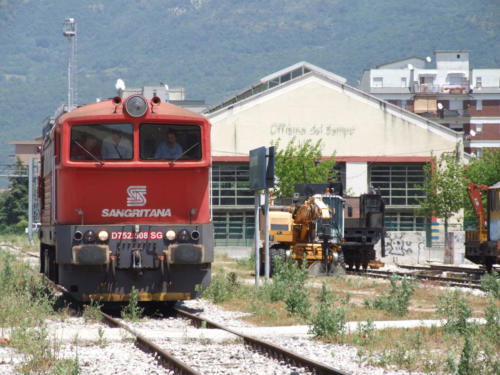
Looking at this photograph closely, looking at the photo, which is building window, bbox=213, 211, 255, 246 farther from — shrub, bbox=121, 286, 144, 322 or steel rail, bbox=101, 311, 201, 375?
steel rail, bbox=101, 311, 201, 375

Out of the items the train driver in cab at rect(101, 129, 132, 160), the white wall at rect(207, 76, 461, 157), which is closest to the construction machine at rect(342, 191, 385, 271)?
the train driver in cab at rect(101, 129, 132, 160)

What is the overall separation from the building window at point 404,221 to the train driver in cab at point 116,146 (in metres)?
46.2

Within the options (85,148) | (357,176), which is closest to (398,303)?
(85,148)

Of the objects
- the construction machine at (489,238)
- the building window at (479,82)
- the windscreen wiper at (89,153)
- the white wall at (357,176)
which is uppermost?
the building window at (479,82)

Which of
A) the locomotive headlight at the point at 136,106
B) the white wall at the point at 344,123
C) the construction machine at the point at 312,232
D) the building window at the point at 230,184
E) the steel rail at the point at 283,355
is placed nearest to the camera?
the steel rail at the point at 283,355

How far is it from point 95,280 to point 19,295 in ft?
8.07

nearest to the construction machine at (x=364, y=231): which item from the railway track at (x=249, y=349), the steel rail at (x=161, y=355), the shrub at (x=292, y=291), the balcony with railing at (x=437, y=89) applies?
the shrub at (x=292, y=291)

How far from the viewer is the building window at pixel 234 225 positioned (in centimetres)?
5834

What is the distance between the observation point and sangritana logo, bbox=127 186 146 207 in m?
14.9

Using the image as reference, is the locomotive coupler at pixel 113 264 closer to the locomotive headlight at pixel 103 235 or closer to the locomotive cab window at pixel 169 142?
the locomotive headlight at pixel 103 235

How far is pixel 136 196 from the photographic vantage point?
14930 mm

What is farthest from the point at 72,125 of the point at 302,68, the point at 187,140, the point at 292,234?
the point at 302,68

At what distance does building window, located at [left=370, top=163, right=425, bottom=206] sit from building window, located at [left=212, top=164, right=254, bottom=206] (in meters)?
8.90

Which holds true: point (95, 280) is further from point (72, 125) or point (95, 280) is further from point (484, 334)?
point (484, 334)
